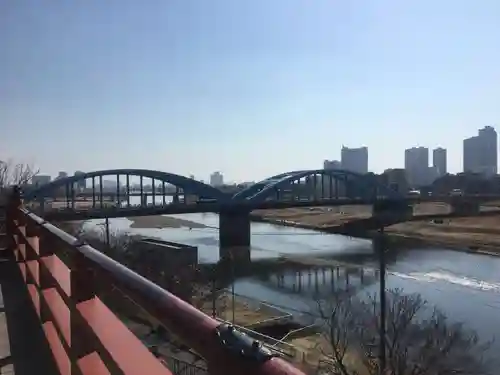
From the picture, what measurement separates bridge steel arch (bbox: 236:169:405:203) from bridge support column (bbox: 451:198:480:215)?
633 centimetres

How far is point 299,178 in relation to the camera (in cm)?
5194

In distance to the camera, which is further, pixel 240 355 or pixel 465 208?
pixel 465 208

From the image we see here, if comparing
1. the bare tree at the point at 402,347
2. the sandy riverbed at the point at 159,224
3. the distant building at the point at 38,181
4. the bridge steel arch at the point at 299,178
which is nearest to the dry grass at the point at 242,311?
the bare tree at the point at 402,347

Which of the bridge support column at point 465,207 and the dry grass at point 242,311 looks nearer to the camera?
the dry grass at point 242,311

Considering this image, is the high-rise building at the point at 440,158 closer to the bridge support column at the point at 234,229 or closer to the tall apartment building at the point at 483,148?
the tall apartment building at the point at 483,148

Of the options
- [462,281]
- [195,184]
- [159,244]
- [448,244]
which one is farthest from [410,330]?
[195,184]

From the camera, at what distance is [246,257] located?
1201 inches

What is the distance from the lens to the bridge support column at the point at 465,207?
52.6 metres

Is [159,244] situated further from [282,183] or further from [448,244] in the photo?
[282,183]

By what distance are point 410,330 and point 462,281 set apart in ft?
36.9

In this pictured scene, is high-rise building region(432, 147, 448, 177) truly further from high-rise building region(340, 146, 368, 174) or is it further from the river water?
the river water

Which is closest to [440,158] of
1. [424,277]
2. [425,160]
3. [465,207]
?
[425,160]

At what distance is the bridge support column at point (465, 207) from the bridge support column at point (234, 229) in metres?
26.6

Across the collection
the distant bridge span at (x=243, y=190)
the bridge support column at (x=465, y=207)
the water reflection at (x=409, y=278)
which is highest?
the distant bridge span at (x=243, y=190)
